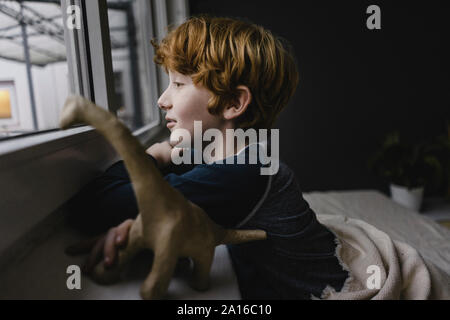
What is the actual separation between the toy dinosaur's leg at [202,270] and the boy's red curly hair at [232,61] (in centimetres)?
22

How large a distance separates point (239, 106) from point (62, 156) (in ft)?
0.96

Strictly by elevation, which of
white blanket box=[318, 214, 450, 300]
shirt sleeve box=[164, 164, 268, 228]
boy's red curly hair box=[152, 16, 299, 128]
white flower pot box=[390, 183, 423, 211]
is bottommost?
white flower pot box=[390, 183, 423, 211]

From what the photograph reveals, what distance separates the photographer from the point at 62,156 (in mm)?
525

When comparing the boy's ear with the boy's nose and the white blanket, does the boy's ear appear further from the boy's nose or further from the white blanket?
the white blanket

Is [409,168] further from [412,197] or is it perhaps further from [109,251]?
[109,251]

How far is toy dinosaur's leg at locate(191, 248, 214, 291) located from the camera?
0.41 m

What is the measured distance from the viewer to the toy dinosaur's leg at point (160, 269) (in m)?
0.37

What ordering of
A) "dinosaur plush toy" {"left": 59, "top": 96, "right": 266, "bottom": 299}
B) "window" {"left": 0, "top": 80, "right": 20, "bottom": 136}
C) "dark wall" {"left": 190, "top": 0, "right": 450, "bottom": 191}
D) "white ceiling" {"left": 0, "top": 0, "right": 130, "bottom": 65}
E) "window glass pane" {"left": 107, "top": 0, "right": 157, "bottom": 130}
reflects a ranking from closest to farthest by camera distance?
"dinosaur plush toy" {"left": 59, "top": 96, "right": 266, "bottom": 299} → "window" {"left": 0, "top": 80, "right": 20, "bottom": 136} → "white ceiling" {"left": 0, "top": 0, "right": 130, "bottom": 65} → "window glass pane" {"left": 107, "top": 0, "right": 157, "bottom": 130} → "dark wall" {"left": 190, "top": 0, "right": 450, "bottom": 191}

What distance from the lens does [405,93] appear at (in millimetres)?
2592

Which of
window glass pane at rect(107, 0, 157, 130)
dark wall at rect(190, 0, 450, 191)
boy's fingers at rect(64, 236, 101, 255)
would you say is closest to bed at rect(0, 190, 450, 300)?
boy's fingers at rect(64, 236, 101, 255)

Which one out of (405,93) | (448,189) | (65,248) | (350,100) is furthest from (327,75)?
(65,248)

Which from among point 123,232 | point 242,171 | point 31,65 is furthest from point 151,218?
point 31,65

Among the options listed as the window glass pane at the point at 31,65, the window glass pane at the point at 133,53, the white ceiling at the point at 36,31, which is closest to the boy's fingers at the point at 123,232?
the window glass pane at the point at 31,65

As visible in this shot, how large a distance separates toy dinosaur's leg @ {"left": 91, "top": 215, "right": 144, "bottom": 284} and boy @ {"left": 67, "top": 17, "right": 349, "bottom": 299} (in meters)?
0.06
